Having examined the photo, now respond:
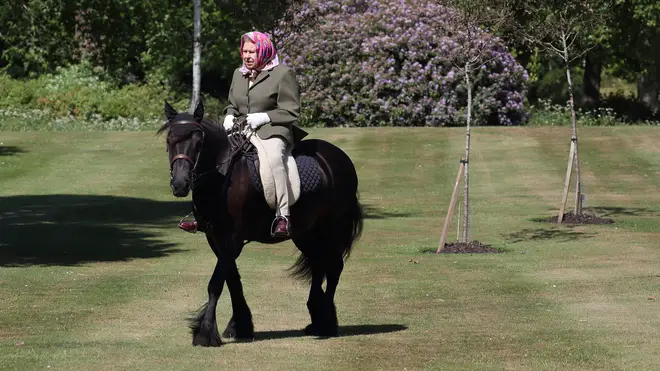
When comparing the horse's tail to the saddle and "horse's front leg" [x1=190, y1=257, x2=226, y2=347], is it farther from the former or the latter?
"horse's front leg" [x1=190, y1=257, x2=226, y2=347]

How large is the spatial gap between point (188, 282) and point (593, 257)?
6.74 meters

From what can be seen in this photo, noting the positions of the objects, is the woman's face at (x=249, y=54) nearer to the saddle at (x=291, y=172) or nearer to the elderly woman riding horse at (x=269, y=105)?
the elderly woman riding horse at (x=269, y=105)

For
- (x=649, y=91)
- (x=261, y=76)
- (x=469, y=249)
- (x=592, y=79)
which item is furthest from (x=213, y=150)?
(x=649, y=91)

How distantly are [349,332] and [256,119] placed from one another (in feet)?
8.08

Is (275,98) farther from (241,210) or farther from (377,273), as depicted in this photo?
(377,273)

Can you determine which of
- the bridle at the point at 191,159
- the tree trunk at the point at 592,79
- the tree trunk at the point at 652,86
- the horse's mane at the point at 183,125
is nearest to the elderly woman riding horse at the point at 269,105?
the horse's mane at the point at 183,125

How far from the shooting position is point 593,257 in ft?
67.2

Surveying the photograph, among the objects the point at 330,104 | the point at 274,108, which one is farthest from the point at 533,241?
the point at 330,104

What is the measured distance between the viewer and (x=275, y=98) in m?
12.4

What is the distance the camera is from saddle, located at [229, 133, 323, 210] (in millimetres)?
12062

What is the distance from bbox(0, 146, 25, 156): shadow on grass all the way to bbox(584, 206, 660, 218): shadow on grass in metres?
17.4

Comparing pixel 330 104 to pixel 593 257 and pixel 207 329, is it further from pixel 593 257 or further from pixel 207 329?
pixel 207 329

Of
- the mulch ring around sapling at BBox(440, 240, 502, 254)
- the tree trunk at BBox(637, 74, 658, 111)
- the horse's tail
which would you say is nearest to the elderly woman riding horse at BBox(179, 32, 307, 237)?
the horse's tail

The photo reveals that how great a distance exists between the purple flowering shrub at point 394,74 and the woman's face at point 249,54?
103ft
